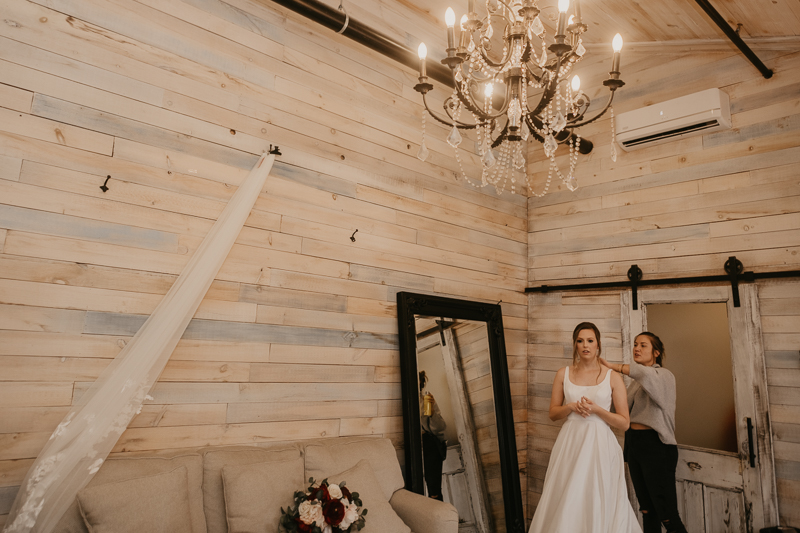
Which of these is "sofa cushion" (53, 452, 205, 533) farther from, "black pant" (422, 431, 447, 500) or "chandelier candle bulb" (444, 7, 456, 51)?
"chandelier candle bulb" (444, 7, 456, 51)

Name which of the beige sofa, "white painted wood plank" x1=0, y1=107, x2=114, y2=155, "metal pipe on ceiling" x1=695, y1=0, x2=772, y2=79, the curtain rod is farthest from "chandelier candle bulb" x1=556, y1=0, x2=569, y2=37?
the curtain rod

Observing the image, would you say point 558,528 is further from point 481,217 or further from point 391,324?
point 481,217

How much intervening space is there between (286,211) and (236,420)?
4.04ft

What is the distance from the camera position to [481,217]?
443 centimetres

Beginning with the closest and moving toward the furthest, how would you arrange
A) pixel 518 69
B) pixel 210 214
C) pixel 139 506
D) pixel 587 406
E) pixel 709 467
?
1. pixel 518 69
2. pixel 139 506
3. pixel 210 214
4. pixel 587 406
5. pixel 709 467

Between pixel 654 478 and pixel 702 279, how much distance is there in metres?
1.38

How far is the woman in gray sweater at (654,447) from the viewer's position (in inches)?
132

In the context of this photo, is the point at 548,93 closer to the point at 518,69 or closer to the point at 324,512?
the point at 518,69

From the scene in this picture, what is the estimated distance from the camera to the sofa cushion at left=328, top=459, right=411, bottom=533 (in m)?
2.54

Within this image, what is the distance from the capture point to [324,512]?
222 cm

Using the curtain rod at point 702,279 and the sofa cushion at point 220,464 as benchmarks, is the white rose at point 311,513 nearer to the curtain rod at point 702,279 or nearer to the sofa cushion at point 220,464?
the sofa cushion at point 220,464

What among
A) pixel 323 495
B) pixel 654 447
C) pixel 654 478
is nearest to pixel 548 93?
pixel 323 495

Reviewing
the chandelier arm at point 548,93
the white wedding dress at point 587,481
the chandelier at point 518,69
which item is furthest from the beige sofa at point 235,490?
the chandelier arm at point 548,93

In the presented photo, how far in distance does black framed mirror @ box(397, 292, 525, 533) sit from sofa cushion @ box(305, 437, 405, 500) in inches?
13.5
